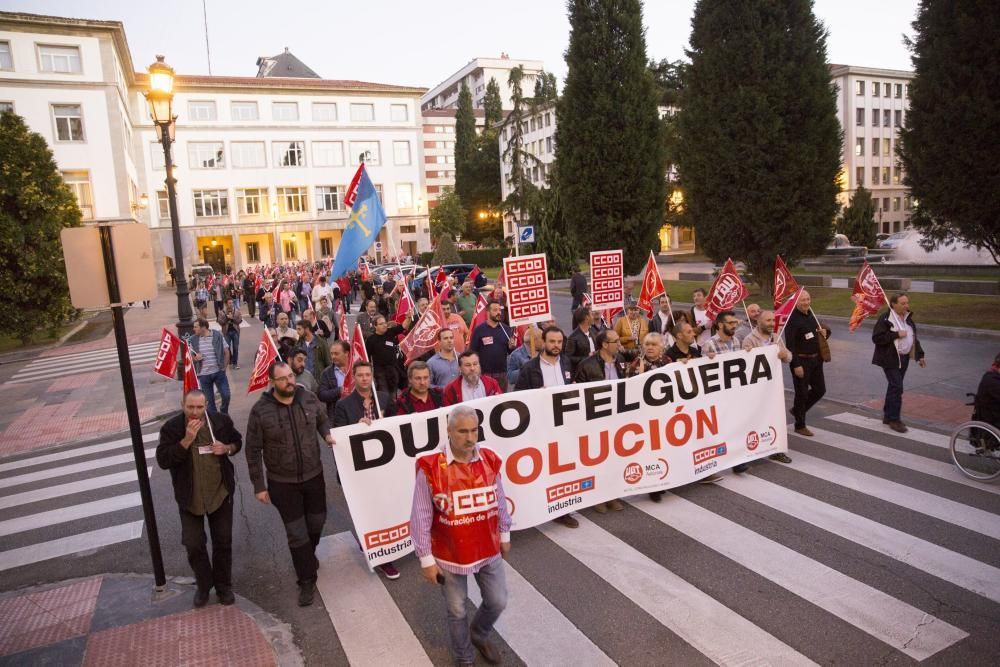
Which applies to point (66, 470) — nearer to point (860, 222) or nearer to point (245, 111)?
point (860, 222)

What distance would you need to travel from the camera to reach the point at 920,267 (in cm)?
2942

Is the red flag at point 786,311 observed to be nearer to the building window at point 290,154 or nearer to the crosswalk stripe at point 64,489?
the crosswalk stripe at point 64,489

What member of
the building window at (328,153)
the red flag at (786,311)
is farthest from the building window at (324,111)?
the red flag at (786,311)

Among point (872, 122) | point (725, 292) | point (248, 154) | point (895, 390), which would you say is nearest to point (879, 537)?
point (895, 390)

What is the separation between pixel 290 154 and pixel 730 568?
2625 inches

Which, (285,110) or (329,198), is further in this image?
(329,198)

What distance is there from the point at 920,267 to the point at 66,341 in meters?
35.6

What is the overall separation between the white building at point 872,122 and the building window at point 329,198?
5435 cm

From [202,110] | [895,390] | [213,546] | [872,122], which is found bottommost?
[213,546]

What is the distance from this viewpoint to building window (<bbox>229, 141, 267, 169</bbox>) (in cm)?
6344

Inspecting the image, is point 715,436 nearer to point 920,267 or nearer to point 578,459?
point 578,459

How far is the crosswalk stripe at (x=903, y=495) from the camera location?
243 inches

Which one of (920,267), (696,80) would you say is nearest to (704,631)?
(696,80)

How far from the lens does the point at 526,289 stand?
31.0 ft
